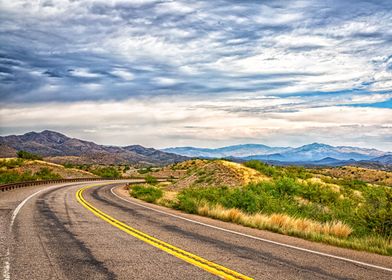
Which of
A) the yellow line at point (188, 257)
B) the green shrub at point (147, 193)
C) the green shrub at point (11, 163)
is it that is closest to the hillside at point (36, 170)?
the green shrub at point (11, 163)

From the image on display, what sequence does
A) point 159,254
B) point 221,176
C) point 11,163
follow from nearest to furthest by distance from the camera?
1. point 159,254
2. point 221,176
3. point 11,163

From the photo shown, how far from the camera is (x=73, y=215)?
16828 mm

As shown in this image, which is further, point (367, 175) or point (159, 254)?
point (367, 175)

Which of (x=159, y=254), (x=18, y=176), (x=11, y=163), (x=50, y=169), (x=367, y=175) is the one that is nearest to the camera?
(x=159, y=254)

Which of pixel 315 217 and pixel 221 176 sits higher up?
pixel 221 176

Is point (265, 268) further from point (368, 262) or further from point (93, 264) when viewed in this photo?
point (93, 264)

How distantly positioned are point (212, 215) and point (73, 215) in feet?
19.5

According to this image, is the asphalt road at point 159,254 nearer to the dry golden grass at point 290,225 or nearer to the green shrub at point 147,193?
the dry golden grass at point 290,225

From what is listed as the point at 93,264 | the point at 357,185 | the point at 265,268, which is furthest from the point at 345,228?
the point at 357,185

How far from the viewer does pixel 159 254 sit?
358 inches

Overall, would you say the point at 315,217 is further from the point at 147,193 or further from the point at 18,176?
the point at 18,176

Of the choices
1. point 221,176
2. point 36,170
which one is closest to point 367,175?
point 221,176

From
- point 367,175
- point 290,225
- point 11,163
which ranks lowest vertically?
point 367,175

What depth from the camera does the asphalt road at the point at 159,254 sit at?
748cm
